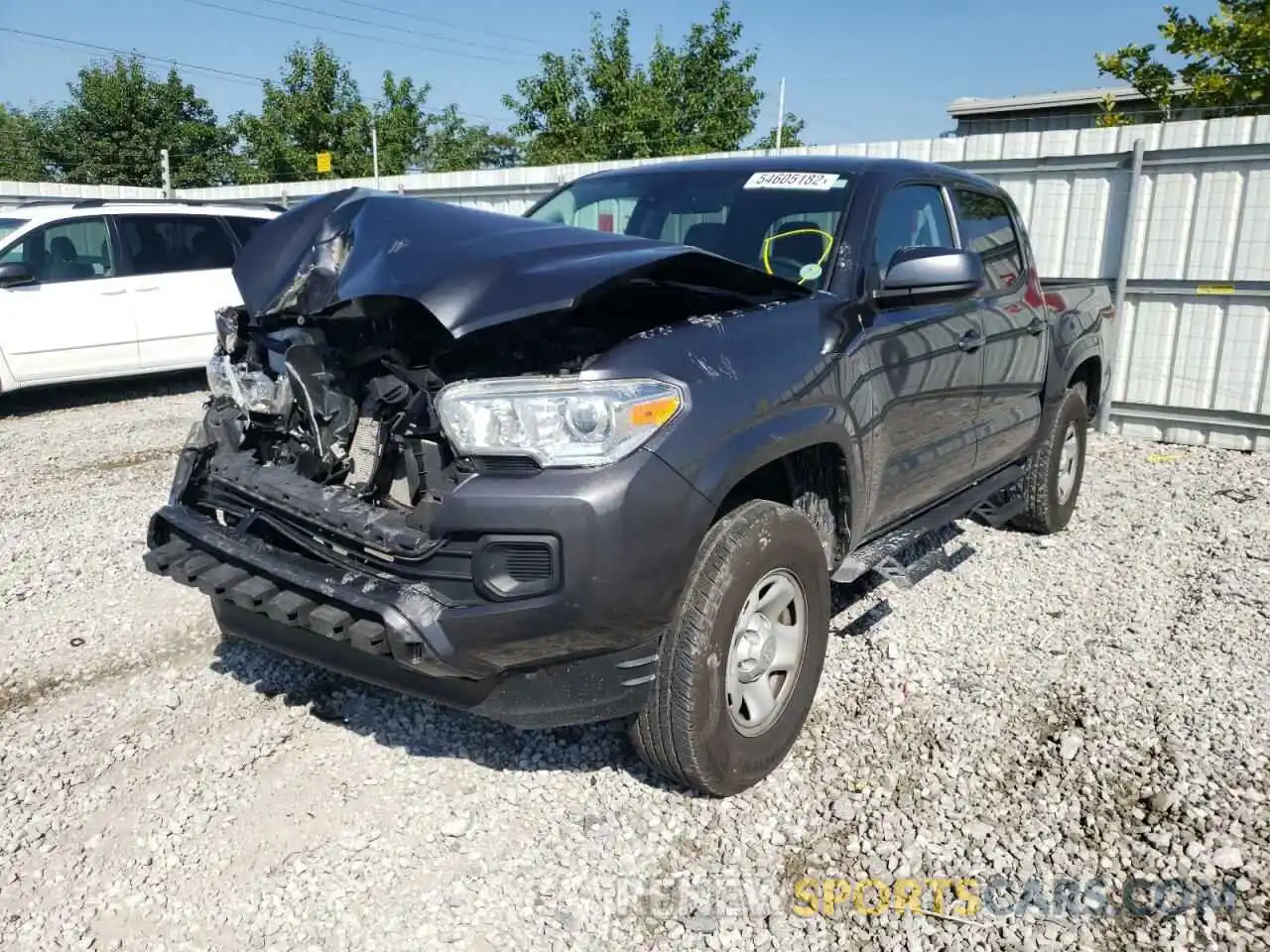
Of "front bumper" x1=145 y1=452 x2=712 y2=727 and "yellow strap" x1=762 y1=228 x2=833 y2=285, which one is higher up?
"yellow strap" x1=762 y1=228 x2=833 y2=285

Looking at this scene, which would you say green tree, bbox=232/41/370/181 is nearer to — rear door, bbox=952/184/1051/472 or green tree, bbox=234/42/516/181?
green tree, bbox=234/42/516/181

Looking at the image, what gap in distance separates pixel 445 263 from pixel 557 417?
0.56m

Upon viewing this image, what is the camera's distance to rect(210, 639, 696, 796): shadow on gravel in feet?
9.79

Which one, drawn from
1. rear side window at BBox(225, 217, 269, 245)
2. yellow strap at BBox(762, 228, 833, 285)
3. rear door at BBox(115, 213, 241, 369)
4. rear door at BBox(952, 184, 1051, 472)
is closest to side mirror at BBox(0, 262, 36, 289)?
rear door at BBox(115, 213, 241, 369)

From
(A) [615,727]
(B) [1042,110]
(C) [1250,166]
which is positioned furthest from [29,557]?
(B) [1042,110]

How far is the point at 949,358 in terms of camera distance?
11.9ft

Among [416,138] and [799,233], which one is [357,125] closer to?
[416,138]

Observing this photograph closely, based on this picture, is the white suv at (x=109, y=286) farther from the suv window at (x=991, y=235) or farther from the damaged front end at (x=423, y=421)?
the suv window at (x=991, y=235)

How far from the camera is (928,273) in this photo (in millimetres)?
3014

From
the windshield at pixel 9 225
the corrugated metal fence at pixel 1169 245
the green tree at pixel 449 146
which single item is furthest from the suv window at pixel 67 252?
the green tree at pixel 449 146

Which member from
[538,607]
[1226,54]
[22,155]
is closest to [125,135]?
[22,155]

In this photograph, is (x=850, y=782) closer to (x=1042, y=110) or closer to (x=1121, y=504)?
(x=1121, y=504)

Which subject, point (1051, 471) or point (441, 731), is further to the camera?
point (1051, 471)

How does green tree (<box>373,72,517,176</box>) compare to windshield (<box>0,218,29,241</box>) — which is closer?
windshield (<box>0,218,29,241</box>)
